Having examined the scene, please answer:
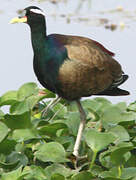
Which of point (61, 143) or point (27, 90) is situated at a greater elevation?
point (27, 90)

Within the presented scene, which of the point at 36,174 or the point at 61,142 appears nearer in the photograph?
the point at 36,174

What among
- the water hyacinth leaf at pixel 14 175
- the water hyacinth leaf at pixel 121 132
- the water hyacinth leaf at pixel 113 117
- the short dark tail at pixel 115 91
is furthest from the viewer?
the short dark tail at pixel 115 91

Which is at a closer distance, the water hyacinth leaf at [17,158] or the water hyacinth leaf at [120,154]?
the water hyacinth leaf at [120,154]

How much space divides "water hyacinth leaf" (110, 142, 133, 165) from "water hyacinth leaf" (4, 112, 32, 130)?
1.45 ft

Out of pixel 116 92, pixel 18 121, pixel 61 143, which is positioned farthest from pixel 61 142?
pixel 116 92

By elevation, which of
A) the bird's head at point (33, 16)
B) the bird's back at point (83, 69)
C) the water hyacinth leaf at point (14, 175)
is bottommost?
the water hyacinth leaf at point (14, 175)

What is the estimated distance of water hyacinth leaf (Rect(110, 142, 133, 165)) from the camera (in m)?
3.47

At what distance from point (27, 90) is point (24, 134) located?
0.66 metres

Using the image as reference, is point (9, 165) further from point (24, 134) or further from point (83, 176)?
point (83, 176)

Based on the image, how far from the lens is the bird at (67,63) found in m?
4.00

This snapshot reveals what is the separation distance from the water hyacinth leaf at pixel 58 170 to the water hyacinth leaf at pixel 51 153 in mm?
32

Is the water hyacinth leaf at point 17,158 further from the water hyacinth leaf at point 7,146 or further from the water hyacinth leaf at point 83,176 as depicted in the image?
the water hyacinth leaf at point 83,176

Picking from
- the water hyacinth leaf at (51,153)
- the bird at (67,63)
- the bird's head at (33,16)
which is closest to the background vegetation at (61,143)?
the water hyacinth leaf at (51,153)

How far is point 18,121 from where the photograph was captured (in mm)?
3611
